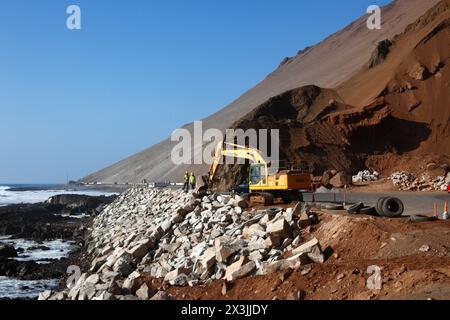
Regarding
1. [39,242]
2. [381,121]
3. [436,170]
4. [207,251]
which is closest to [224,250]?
[207,251]

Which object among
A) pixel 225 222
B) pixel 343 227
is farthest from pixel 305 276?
pixel 225 222

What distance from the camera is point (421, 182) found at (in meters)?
29.3

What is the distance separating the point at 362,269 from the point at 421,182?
22382 millimetres

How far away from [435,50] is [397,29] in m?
60.8

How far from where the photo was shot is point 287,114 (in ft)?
155

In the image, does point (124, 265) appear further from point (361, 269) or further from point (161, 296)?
point (361, 269)

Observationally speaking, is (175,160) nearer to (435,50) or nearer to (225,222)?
(435,50)

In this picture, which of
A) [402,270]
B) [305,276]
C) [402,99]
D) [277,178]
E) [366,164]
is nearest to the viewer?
[402,270]

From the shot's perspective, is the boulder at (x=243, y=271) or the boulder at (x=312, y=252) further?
Answer: the boulder at (x=243, y=271)

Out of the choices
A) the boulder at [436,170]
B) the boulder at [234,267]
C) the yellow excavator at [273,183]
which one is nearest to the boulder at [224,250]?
the boulder at [234,267]

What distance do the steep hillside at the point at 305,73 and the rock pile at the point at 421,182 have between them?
174 feet

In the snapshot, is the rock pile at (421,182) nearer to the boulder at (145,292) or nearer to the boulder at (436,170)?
the boulder at (436,170)

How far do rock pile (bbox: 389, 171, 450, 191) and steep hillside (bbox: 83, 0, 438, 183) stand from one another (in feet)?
174

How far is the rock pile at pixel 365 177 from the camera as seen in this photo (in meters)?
33.9
